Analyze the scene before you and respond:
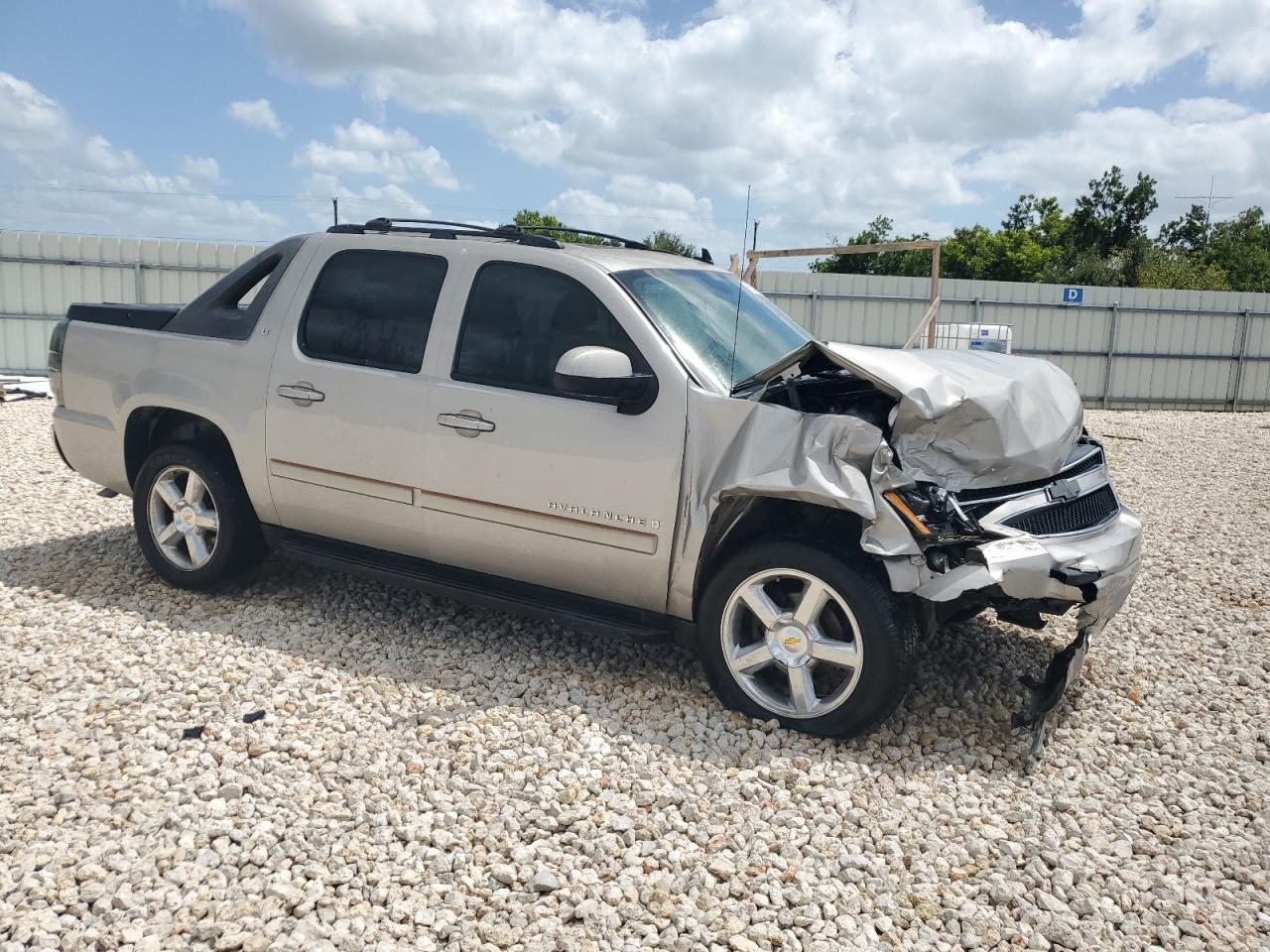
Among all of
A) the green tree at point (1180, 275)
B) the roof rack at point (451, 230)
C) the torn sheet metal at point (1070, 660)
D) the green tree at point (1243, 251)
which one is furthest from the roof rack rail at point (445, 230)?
the green tree at point (1243, 251)

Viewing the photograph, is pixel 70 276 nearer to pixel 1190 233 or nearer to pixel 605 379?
pixel 605 379

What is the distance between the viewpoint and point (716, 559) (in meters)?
3.84

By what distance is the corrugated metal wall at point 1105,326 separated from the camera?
1867 centimetres

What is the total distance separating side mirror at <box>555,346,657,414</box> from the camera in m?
3.61

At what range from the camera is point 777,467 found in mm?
3510

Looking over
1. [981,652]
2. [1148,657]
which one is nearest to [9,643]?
[981,652]

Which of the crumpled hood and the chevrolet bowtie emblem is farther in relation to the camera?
the chevrolet bowtie emblem

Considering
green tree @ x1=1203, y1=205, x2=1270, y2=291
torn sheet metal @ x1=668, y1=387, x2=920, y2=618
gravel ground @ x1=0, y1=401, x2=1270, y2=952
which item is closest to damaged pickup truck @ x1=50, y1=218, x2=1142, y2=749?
torn sheet metal @ x1=668, y1=387, x2=920, y2=618

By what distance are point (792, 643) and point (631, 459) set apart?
36.5 inches

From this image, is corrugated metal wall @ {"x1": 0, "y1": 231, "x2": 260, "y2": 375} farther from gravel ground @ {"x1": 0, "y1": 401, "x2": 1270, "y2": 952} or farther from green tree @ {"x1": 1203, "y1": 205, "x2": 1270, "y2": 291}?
green tree @ {"x1": 1203, "y1": 205, "x2": 1270, "y2": 291}

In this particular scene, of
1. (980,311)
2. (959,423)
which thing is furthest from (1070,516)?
(980,311)

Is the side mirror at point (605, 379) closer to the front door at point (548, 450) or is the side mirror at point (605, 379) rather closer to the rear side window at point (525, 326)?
the front door at point (548, 450)

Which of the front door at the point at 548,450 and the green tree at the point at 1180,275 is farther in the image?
the green tree at the point at 1180,275

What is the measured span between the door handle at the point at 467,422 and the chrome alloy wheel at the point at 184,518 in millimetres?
1567
